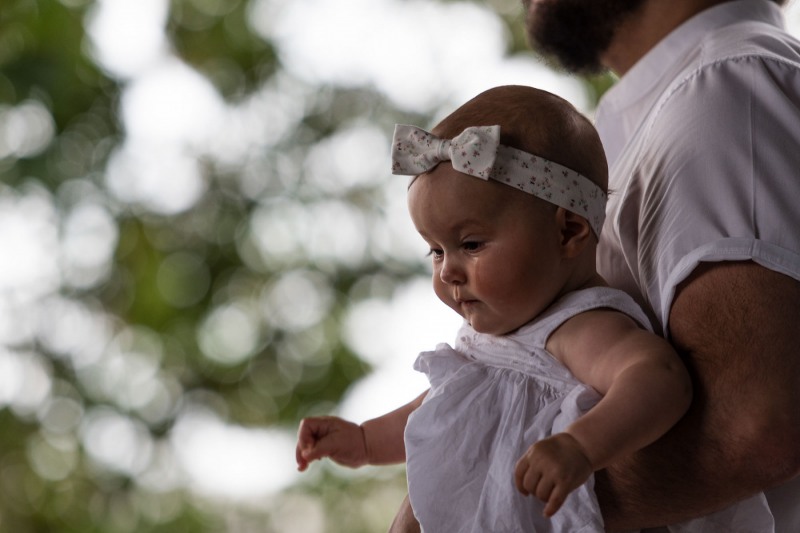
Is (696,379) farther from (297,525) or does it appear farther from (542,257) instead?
(297,525)

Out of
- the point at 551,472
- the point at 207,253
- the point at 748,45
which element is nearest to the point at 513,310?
the point at 551,472

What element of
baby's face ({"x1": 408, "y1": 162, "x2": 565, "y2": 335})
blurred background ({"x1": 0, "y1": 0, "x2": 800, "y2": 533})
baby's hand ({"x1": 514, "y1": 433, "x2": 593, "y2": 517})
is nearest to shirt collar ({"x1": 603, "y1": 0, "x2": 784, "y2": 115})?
baby's face ({"x1": 408, "y1": 162, "x2": 565, "y2": 335})

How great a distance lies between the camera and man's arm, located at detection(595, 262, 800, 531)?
3.34 ft

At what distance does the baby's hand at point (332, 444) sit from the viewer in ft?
4.32

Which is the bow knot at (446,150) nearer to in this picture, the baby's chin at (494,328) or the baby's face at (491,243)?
the baby's face at (491,243)

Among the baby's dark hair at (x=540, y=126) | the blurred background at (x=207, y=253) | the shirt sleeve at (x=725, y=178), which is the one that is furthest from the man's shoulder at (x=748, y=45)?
the blurred background at (x=207, y=253)

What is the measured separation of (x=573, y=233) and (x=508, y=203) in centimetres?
9

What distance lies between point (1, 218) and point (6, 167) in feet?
0.58

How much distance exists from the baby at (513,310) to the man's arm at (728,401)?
0.13ft

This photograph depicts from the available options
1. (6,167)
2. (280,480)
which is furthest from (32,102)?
(280,480)

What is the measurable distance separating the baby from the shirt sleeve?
0.22 ft

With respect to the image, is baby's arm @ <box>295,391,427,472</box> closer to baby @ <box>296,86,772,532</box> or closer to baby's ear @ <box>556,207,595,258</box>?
baby @ <box>296,86,772,532</box>

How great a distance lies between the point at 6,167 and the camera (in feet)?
11.4

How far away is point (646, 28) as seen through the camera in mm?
1488
